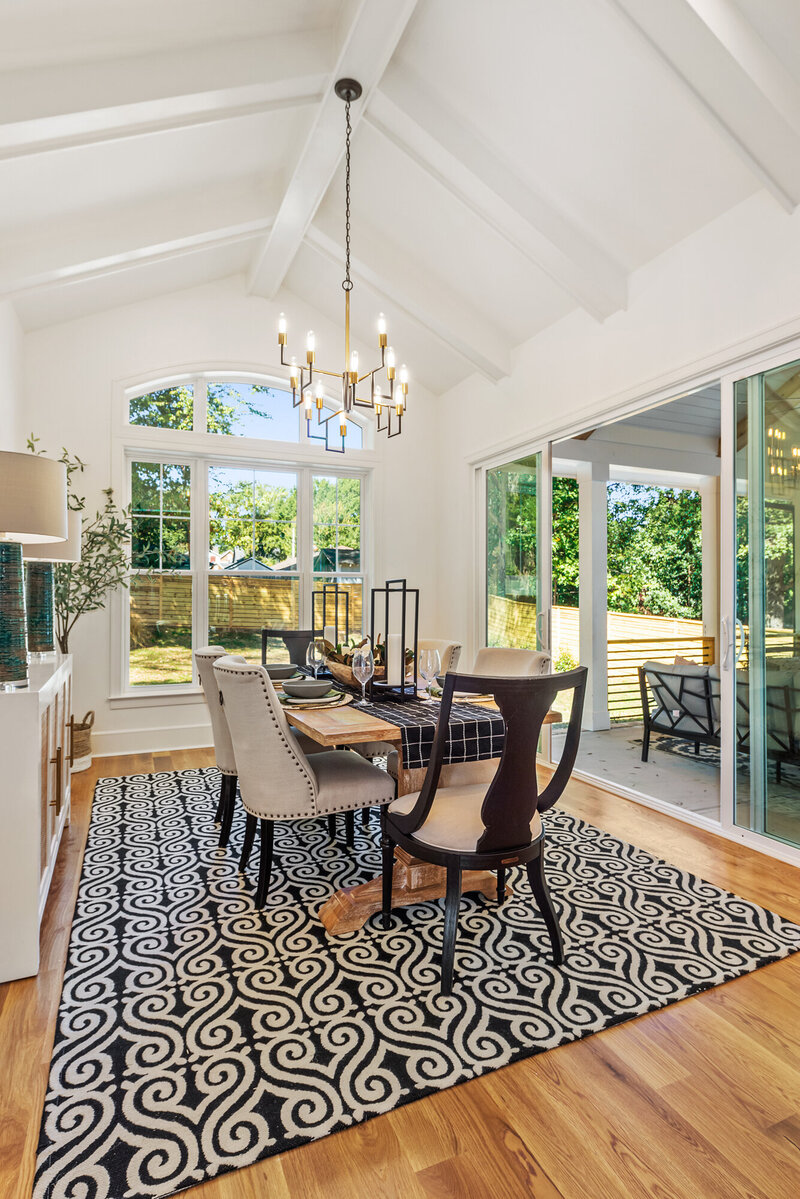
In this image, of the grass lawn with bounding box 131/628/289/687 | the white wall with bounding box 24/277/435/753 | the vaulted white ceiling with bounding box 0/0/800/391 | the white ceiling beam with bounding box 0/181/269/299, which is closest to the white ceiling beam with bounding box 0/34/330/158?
the vaulted white ceiling with bounding box 0/0/800/391

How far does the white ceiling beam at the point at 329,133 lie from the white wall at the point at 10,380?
1.67 metres

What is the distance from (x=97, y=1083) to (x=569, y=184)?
13.5ft

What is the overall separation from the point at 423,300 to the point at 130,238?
190 cm

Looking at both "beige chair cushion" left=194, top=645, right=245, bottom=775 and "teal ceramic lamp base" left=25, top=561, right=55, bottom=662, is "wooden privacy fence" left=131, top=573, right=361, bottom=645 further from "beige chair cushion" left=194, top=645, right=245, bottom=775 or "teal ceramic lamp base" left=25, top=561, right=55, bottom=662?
"beige chair cushion" left=194, top=645, right=245, bottom=775

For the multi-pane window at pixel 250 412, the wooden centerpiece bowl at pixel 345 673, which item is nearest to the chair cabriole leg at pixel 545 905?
the wooden centerpiece bowl at pixel 345 673

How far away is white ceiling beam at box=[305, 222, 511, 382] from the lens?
14.6 ft

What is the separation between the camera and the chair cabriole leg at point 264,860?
2.40m

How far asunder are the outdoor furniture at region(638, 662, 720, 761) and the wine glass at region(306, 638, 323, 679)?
91.7 inches

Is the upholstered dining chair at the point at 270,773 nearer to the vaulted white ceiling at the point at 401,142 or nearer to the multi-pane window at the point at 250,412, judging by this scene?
the vaulted white ceiling at the point at 401,142

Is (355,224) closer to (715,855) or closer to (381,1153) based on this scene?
(715,855)

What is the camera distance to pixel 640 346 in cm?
356

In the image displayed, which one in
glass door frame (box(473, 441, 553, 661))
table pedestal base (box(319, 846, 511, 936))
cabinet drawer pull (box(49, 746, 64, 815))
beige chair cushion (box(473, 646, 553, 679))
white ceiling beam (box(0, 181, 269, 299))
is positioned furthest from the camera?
glass door frame (box(473, 441, 553, 661))

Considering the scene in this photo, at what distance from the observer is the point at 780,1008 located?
6.03 feet

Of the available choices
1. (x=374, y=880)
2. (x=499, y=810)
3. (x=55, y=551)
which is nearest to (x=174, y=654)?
(x=55, y=551)
